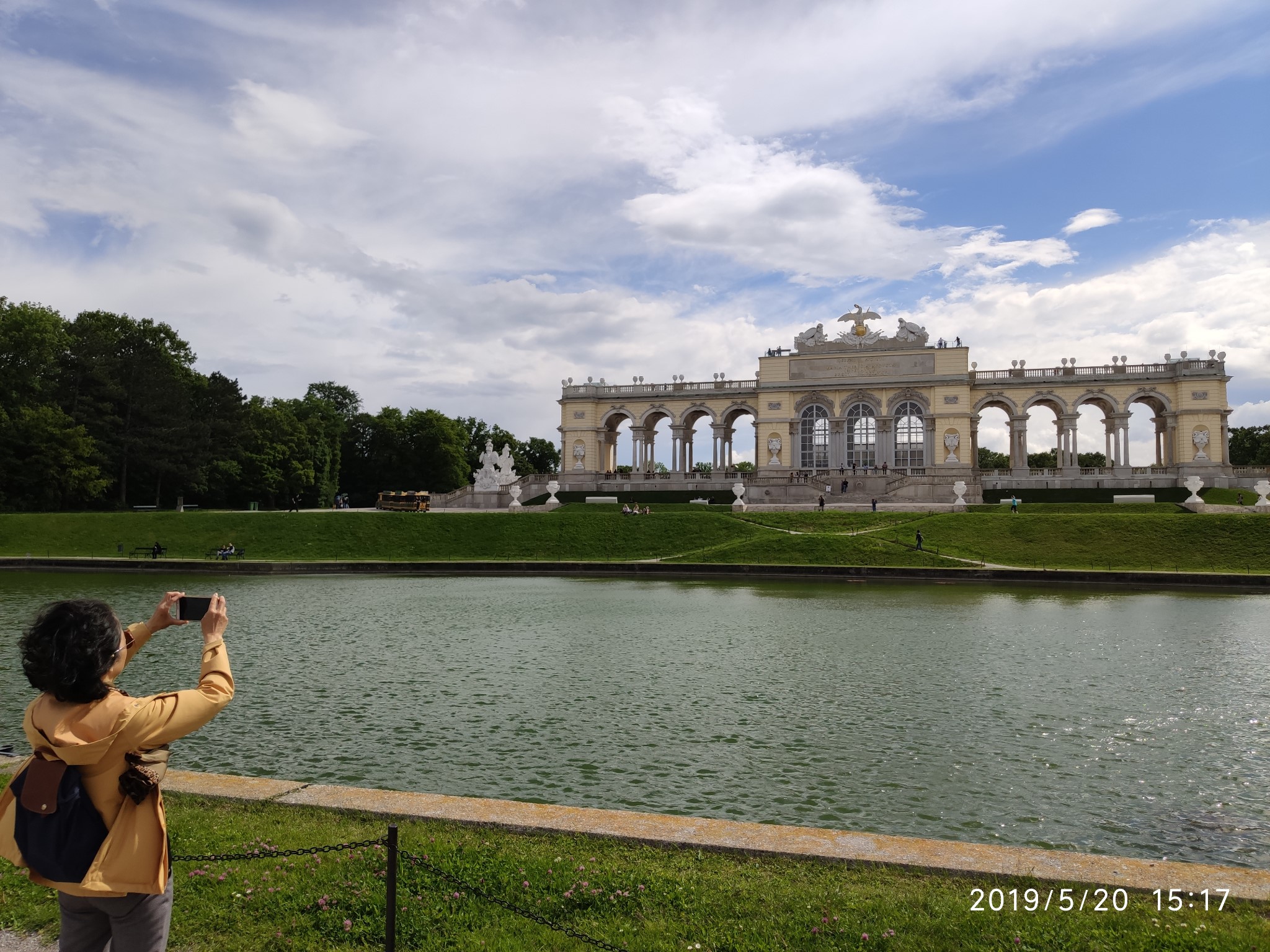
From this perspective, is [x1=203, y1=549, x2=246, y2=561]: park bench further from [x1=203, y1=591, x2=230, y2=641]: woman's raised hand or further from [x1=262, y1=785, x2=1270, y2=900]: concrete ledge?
[x1=203, y1=591, x2=230, y2=641]: woman's raised hand

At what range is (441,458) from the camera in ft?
273

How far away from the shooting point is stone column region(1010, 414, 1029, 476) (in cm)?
6353

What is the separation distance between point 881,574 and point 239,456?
51.6 metres

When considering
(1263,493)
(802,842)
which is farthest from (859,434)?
(802,842)

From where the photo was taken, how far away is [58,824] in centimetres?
330

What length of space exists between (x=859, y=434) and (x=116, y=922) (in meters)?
65.9

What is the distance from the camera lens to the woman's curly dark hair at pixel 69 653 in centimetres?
329

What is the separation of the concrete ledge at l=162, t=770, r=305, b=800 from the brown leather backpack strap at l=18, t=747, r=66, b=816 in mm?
3798

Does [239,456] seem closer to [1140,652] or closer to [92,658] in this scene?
[1140,652]

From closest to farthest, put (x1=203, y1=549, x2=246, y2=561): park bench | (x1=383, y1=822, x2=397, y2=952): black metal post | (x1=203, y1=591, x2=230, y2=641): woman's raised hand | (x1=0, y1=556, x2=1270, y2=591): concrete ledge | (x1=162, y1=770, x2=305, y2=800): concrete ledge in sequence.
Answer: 1. (x1=203, y1=591, x2=230, y2=641): woman's raised hand
2. (x1=383, y1=822, x2=397, y2=952): black metal post
3. (x1=162, y1=770, x2=305, y2=800): concrete ledge
4. (x1=0, y1=556, x2=1270, y2=591): concrete ledge
5. (x1=203, y1=549, x2=246, y2=561): park bench

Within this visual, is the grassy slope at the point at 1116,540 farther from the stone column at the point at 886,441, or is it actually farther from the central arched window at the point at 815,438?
the central arched window at the point at 815,438

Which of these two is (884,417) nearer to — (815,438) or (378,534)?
(815,438)

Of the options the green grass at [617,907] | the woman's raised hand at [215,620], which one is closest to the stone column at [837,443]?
the green grass at [617,907]

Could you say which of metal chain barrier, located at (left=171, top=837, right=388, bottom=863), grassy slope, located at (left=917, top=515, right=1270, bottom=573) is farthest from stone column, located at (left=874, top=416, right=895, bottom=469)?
metal chain barrier, located at (left=171, top=837, right=388, bottom=863)
